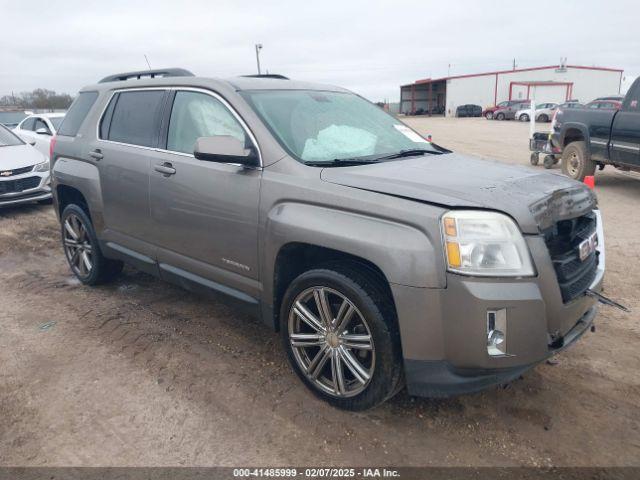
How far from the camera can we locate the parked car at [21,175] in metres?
8.46

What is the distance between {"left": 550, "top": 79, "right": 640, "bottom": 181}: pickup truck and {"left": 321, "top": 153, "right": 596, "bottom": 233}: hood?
21.7ft

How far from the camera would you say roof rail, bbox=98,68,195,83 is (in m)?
4.33

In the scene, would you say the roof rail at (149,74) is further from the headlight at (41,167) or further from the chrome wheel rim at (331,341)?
the headlight at (41,167)

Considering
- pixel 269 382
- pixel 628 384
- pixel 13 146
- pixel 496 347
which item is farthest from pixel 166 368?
pixel 13 146

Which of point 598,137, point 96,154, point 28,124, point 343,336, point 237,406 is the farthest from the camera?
point 28,124

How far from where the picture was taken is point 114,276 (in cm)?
515

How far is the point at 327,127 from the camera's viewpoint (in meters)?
3.52

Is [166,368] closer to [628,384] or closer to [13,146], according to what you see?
[628,384]

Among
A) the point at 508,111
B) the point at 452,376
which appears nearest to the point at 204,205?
the point at 452,376

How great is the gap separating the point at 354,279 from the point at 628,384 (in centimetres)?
194

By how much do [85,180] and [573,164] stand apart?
9038 mm

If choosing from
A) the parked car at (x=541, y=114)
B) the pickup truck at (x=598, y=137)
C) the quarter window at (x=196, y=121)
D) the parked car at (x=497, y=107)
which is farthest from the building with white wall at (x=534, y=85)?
the quarter window at (x=196, y=121)

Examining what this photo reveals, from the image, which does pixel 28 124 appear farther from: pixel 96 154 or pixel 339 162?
pixel 339 162

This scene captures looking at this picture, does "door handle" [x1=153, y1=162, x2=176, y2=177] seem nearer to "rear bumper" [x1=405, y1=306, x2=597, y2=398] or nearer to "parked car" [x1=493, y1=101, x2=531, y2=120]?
"rear bumper" [x1=405, y1=306, x2=597, y2=398]
